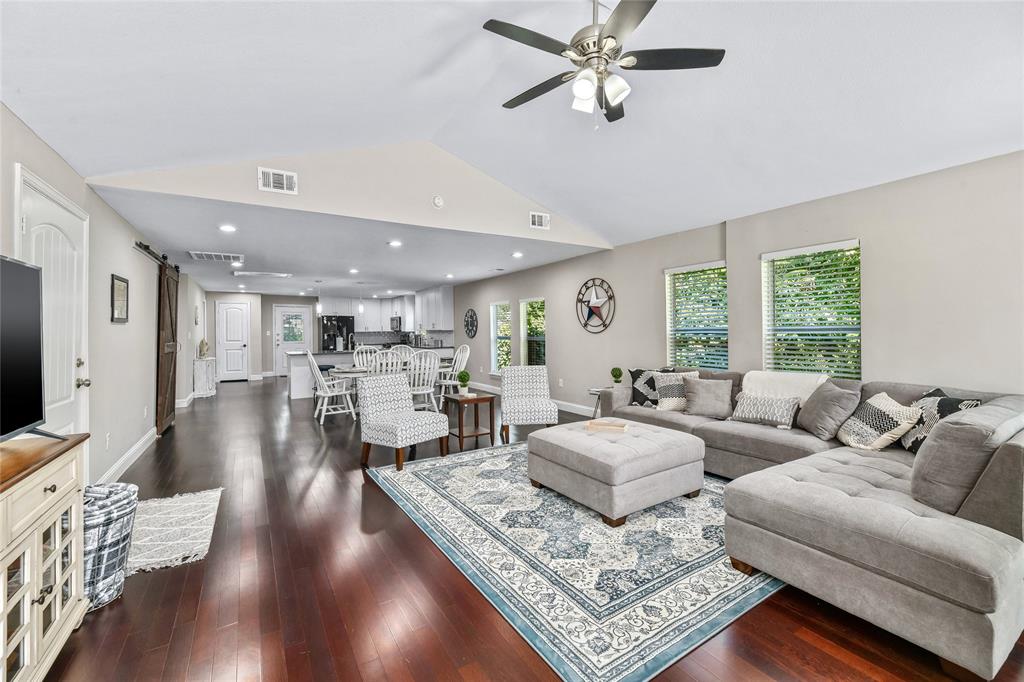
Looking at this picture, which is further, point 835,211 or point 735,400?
point 735,400

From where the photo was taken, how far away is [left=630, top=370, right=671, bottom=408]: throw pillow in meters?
4.69

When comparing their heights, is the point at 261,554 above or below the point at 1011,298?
below

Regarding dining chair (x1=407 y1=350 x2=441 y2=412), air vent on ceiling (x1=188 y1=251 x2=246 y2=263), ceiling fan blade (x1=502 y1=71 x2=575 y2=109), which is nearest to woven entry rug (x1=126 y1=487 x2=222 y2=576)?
dining chair (x1=407 y1=350 x2=441 y2=412)

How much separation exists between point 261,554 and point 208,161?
296 cm

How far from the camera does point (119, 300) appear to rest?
3.97m

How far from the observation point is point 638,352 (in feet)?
19.1

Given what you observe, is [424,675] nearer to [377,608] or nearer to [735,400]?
[377,608]

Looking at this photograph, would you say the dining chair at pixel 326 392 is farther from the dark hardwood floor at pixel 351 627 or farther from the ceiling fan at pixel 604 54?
the ceiling fan at pixel 604 54

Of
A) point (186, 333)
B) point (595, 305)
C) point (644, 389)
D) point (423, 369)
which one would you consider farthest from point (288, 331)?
point (644, 389)

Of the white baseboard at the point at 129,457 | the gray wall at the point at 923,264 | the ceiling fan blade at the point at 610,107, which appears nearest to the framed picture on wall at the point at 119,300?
the white baseboard at the point at 129,457

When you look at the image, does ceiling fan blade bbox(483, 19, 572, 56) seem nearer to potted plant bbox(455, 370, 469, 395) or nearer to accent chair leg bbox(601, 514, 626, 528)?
accent chair leg bbox(601, 514, 626, 528)

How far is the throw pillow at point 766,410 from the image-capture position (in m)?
3.61

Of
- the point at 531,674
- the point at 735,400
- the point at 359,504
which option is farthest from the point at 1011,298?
the point at 359,504

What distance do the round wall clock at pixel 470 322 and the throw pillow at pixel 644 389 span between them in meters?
5.35
